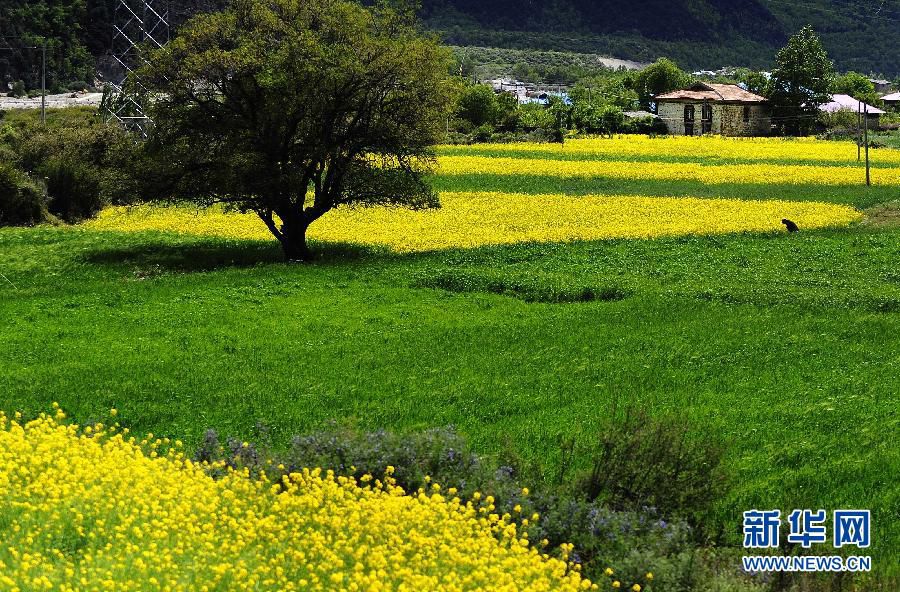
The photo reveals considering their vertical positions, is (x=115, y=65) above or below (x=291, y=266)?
above

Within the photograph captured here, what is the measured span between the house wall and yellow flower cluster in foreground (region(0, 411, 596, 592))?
99.2 metres

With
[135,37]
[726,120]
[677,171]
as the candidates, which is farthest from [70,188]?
[726,120]

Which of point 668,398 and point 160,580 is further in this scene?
point 668,398

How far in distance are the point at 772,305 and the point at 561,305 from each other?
4400 millimetres

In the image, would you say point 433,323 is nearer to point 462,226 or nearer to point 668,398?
point 668,398

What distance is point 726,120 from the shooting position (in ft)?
352

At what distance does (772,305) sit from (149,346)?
12.4 meters

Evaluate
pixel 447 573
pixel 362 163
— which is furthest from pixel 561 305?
pixel 447 573

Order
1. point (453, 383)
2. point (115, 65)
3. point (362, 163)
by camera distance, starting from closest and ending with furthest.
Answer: point (453, 383) → point (362, 163) → point (115, 65)

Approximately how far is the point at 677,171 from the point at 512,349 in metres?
43.5

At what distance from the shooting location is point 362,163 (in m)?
33.4

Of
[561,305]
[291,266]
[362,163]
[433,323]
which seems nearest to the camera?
[433,323]

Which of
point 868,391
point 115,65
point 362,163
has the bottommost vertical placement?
point 868,391

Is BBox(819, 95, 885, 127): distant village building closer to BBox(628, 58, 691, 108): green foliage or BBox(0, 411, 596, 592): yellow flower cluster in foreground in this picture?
BBox(628, 58, 691, 108): green foliage
